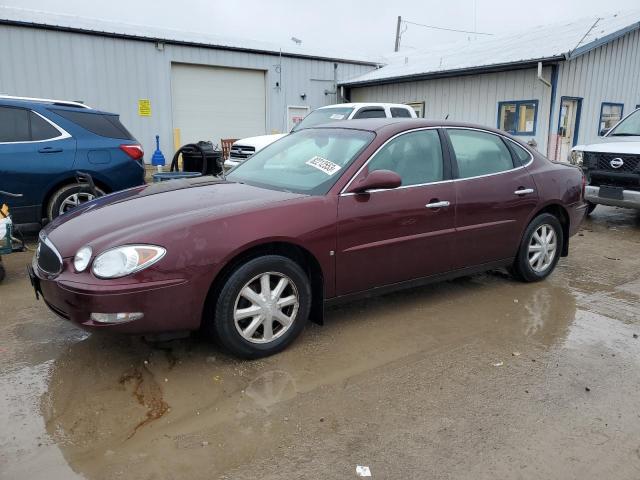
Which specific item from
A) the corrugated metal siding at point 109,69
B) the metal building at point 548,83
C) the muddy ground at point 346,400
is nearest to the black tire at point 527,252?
the muddy ground at point 346,400

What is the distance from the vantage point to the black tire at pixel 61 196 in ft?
21.2

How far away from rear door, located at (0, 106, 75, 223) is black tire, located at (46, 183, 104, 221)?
0.36 feet

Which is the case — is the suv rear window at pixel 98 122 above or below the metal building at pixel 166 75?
below

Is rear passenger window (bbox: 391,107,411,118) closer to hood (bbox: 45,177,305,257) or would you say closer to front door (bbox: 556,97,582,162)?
front door (bbox: 556,97,582,162)

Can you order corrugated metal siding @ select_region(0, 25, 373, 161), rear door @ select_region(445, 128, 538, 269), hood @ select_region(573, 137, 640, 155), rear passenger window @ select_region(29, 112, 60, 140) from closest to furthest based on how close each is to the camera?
rear door @ select_region(445, 128, 538, 269), rear passenger window @ select_region(29, 112, 60, 140), hood @ select_region(573, 137, 640, 155), corrugated metal siding @ select_region(0, 25, 373, 161)

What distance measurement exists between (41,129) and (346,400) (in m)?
5.41

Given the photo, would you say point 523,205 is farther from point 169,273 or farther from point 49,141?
point 49,141

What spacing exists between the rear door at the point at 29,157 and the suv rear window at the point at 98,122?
0.27 m

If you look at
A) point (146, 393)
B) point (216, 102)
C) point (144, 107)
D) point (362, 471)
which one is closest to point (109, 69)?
point (144, 107)

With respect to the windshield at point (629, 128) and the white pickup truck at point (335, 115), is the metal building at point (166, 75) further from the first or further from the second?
the windshield at point (629, 128)

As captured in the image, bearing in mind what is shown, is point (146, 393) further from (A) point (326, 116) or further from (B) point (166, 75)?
(B) point (166, 75)

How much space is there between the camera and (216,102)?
54.3 ft

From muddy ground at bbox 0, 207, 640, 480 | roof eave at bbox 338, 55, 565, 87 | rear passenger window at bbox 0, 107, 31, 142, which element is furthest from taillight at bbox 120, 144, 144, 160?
roof eave at bbox 338, 55, 565, 87

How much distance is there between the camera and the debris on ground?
247cm
